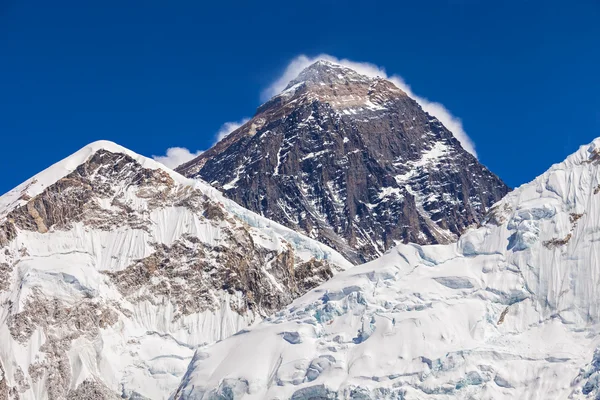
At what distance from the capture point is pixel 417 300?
196m

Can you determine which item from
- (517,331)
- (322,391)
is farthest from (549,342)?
(322,391)

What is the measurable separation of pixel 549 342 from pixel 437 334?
14991mm

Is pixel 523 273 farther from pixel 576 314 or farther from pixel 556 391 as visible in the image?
pixel 556 391

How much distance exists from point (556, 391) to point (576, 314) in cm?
1677

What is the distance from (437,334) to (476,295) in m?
10.9

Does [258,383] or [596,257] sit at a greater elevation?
[596,257]

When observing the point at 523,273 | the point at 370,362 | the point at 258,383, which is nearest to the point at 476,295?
the point at 523,273

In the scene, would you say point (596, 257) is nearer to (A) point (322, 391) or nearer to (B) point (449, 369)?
(B) point (449, 369)

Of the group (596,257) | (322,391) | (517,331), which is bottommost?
(322,391)

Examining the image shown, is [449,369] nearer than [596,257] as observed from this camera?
Yes

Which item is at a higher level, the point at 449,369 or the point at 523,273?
the point at 523,273

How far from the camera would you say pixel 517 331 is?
620 ft

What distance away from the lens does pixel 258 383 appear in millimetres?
190500

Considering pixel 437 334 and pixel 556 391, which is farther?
pixel 437 334
